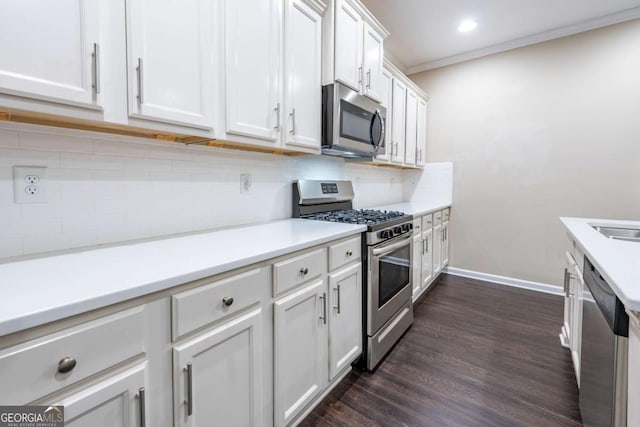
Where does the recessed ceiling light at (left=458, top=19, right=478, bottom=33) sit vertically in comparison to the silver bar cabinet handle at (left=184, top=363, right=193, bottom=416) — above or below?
above

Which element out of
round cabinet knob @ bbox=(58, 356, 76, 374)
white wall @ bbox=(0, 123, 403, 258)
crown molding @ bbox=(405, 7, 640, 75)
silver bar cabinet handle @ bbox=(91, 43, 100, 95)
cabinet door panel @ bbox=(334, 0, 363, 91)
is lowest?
round cabinet knob @ bbox=(58, 356, 76, 374)

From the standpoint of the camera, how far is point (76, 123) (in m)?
1.06

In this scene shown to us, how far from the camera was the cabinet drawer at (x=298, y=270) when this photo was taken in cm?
122

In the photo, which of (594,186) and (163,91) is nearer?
(163,91)

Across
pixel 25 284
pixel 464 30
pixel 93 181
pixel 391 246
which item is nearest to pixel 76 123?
pixel 93 181

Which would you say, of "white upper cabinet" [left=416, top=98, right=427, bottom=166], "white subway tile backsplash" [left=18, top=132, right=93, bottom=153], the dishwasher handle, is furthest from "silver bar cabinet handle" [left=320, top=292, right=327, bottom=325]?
"white upper cabinet" [left=416, top=98, right=427, bottom=166]

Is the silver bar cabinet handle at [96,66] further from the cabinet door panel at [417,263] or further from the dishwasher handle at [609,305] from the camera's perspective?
the cabinet door panel at [417,263]

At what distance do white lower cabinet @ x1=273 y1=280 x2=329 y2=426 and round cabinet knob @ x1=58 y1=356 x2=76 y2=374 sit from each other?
67cm

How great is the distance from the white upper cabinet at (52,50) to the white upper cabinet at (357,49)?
136 centimetres

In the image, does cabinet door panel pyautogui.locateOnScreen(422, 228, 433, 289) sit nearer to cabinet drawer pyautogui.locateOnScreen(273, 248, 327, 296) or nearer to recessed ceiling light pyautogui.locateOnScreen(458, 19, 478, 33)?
cabinet drawer pyautogui.locateOnScreen(273, 248, 327, 296)

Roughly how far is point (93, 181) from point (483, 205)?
3804 millimetres

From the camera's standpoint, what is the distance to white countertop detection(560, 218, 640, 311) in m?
0.78

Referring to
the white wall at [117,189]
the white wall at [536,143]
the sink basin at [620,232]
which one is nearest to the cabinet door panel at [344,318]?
the white wall at [117,189]

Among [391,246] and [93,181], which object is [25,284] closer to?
[93,181]
